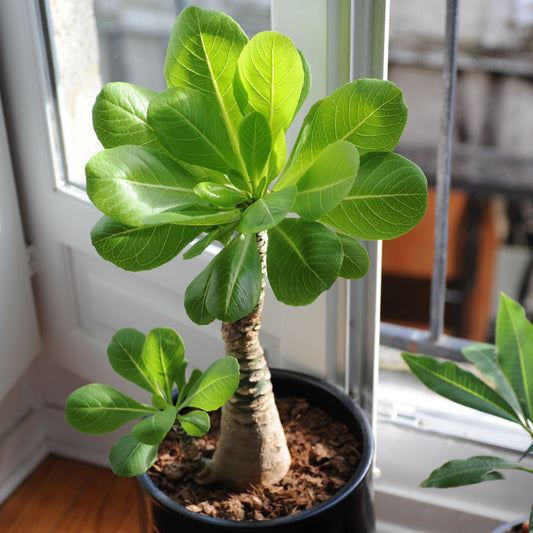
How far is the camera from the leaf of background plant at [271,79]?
2.11ft

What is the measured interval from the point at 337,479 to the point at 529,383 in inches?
12.2

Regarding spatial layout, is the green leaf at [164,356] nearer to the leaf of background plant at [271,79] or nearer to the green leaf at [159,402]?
the green leaf at [159,402]

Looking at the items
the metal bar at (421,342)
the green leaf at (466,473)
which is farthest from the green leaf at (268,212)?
the metal bar at (421,342)

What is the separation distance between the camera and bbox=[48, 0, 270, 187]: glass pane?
1097 mm

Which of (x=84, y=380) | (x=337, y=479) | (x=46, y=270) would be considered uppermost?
(x=46, y=270)

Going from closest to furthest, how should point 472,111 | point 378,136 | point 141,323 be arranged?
point 378,136, point 141,323, point 472,111

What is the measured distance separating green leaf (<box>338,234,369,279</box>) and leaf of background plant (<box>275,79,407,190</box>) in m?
0.11

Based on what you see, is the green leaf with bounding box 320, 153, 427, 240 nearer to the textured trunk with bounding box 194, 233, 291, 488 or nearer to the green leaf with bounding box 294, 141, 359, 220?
the green leaf with bounding box 294, 141, 359, 220

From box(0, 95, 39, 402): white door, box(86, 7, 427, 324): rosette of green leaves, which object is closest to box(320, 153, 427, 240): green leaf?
box(86, 7, 427, 324): rosette of green leaves

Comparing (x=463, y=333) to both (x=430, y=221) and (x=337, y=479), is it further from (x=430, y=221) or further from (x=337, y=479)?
(x=337, y=479)

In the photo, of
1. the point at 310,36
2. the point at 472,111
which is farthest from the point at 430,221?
the point at 310,36

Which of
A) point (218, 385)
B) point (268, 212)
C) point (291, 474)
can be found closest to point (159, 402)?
point (218, 385)

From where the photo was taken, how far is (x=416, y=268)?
599 cm

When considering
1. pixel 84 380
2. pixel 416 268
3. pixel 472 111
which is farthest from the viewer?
pixel 472 111
